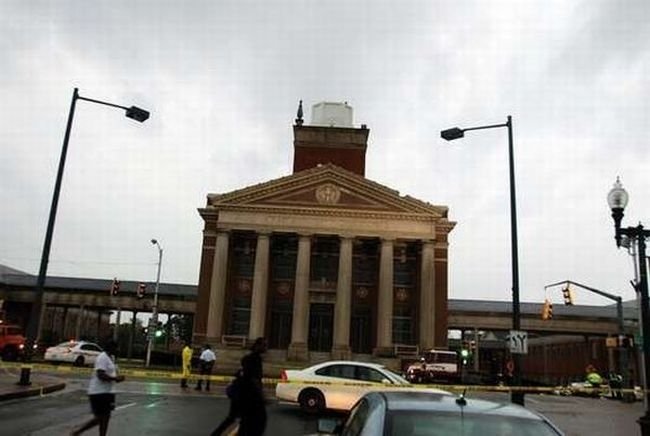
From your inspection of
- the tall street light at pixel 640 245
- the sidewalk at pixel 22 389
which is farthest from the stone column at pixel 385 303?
the tall street light at pixel 640 245

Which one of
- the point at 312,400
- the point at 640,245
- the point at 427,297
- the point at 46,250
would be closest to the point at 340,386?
the point at 312,400

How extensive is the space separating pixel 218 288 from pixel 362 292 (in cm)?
1185

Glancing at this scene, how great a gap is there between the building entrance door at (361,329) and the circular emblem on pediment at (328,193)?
9203 mm

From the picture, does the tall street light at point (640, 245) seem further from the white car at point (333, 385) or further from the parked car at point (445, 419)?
the parked car at point (445, 419)

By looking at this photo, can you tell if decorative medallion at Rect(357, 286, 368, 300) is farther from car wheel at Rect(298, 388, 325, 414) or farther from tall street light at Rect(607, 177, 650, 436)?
tall street light at Rect(607, 177, 650, 436)

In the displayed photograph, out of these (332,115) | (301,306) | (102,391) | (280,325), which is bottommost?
(102,391)

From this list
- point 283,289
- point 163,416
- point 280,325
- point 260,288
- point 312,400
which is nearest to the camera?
point 163,416

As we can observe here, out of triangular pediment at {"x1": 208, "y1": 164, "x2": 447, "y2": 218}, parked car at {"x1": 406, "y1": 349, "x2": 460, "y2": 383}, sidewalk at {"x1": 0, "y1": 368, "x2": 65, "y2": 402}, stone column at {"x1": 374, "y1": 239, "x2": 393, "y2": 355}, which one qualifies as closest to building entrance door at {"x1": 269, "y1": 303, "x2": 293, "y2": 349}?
stone column at {"x1": 374, "y1": 239, "x2": 393, "y2": 355}

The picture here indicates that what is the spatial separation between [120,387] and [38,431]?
12.4m

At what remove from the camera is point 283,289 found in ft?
180

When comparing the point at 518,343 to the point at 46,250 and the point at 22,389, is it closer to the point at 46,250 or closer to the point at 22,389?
the point at 22,389

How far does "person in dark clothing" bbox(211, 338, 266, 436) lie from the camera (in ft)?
29.6

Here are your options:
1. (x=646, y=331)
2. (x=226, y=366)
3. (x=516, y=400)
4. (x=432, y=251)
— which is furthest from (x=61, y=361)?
(x=646, y=331)

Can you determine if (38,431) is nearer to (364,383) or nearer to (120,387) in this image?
(364,383)
